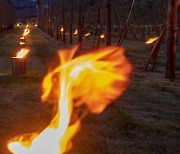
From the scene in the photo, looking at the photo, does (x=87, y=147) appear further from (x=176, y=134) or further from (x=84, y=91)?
(x=84, y=91)

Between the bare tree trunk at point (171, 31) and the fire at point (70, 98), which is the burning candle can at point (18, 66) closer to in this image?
the fire at point (70, 98)

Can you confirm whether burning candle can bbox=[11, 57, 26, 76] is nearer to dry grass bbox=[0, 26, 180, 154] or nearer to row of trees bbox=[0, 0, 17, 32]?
dry grass bbox=[0, 26, 180, 154]

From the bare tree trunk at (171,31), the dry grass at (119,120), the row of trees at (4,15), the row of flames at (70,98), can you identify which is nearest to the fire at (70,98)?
the row of flames at (70,98)

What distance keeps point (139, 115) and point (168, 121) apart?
726 mm

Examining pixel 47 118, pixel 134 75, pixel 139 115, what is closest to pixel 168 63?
pixel 134 75

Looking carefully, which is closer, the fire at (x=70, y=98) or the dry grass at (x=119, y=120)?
the fire at (x=70, y=98)

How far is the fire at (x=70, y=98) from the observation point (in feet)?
14.6

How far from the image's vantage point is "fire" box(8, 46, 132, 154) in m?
4.45

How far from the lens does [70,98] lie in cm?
532

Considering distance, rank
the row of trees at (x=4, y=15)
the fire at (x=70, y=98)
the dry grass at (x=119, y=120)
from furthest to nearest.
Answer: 1. the row of trees at (x=4, y=15)
2. the dry grass at (x=119, y=120)
3. the fire at (x=70, y=98)

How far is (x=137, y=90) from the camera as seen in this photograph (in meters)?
12.2

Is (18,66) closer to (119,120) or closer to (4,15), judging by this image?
(119,120)

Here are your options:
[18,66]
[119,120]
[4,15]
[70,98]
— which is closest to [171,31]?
[18,66]

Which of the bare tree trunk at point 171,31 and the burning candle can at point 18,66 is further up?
the bare tree trunk at point 171,31
